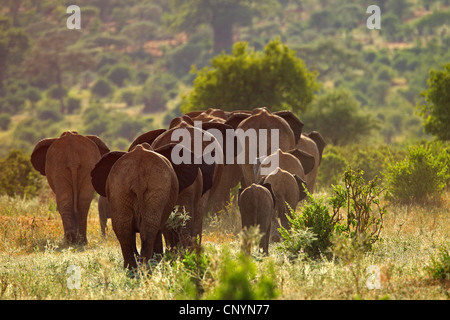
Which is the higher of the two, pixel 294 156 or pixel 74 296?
pixel 294 156

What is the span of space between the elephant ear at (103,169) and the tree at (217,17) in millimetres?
94814

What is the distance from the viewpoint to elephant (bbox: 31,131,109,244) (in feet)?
38.8

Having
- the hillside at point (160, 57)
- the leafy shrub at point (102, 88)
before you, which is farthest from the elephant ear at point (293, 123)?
the leafy shrub at point (102, 88)

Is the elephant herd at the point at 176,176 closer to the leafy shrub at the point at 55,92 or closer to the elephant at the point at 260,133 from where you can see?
the elephant at the point at 260,133

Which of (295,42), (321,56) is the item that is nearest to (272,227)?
(321,56)

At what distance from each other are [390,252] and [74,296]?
176 inches

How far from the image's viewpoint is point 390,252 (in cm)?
943

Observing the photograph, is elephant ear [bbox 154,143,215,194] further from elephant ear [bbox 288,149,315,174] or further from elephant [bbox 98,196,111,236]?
elephant [bbox 98,196,111,236]

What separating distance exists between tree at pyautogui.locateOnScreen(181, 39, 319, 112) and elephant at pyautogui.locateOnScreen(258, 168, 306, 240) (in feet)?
56.9

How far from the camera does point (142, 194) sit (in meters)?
8.14

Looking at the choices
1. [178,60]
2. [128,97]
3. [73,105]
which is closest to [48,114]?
[73,105]

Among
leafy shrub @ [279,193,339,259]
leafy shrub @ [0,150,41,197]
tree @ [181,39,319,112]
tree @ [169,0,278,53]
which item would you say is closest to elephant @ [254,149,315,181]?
leafy shrub @ [279,193,339,259]

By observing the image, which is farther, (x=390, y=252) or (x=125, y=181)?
(x=390, y=252)
